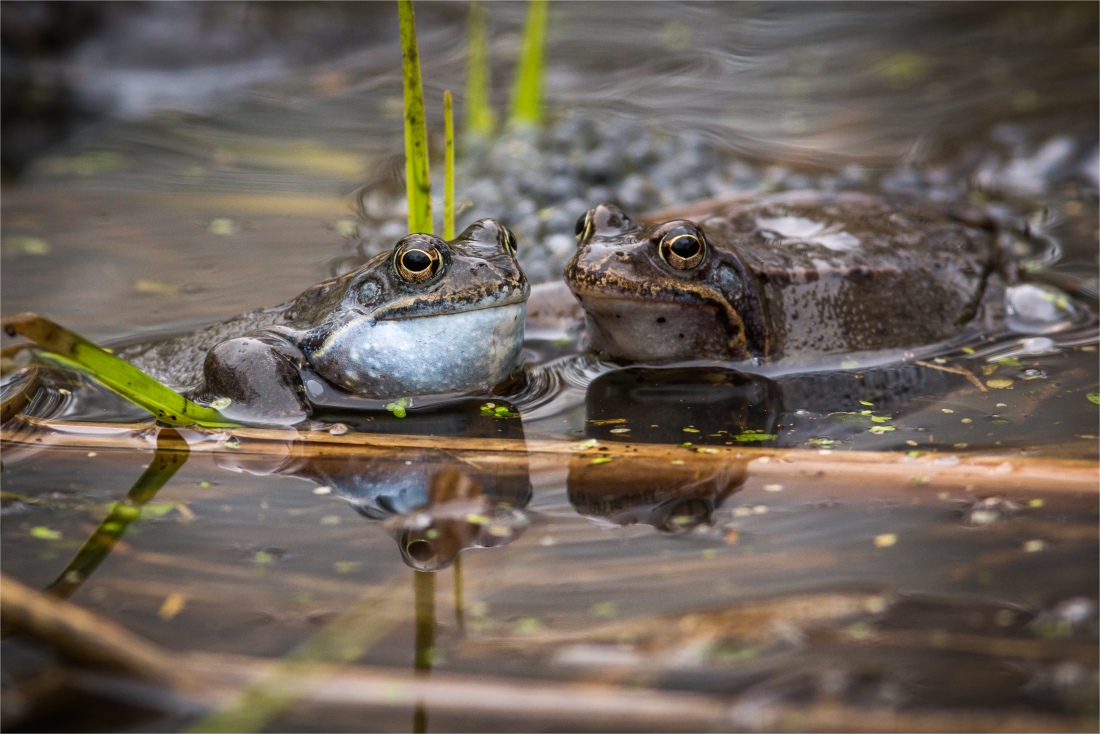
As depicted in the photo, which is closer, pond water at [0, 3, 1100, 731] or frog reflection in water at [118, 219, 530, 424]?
pond water at [0, 3, 1100, 731]

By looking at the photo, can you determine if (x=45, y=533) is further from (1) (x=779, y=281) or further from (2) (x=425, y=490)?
(1) (x=779, y=281)

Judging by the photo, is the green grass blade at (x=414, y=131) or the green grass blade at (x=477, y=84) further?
the green grass blade at (x=477, y=84)

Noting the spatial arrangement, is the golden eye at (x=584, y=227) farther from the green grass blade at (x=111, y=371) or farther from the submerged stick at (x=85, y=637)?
the submerged stick at (x=85, y=637)

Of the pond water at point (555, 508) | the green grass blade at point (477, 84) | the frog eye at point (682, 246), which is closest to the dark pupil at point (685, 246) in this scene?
the frog eye at point (682, 246)

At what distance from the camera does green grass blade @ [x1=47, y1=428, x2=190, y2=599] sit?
107 inches

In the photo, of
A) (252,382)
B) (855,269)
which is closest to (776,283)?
(855,269)

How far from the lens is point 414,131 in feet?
12.2

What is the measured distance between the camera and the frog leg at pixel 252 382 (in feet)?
11.9

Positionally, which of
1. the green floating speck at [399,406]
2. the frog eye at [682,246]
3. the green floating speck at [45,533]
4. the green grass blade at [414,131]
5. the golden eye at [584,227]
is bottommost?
the green floating speck at [45,533]

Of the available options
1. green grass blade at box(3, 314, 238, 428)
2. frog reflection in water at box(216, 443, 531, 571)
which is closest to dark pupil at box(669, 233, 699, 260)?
frog reflection in water at box(216, 443, 531, 571)

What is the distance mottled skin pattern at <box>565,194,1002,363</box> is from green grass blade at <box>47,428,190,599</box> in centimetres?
166

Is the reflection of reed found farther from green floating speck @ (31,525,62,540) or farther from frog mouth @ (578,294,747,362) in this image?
frog mouth @ (578,294,747,362)

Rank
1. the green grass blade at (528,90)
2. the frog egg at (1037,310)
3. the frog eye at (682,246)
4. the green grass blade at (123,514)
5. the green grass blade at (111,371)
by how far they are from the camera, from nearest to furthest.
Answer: the green grass blade at (123,514) < the green grass blade at (111,371) < the frog eye at (682,246) < the frog egg at (1037,310) < the green grass blade at (528,90)

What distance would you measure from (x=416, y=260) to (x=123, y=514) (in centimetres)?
132
